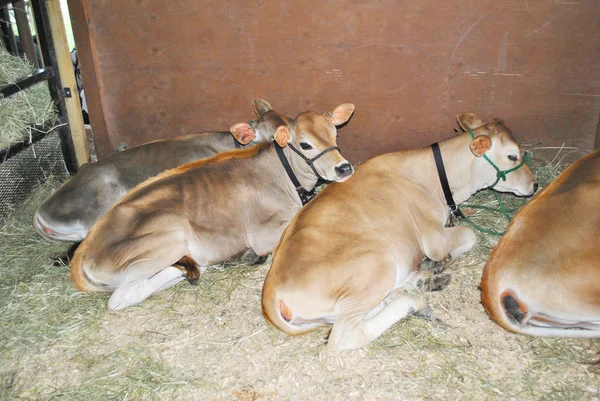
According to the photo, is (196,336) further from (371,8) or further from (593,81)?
(593,81)

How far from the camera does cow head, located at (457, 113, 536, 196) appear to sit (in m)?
5.90

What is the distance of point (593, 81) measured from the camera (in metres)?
7.24

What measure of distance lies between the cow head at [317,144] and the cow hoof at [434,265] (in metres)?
1.22

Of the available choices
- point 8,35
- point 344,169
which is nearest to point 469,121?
point 344,169

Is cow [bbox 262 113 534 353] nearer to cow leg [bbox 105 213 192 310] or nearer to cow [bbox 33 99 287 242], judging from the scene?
cow leg [bbox 105 213 192 310]

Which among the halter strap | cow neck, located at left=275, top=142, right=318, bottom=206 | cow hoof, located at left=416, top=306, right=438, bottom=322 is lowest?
cow hoof, located at left=416, top=306, right=438, bottom=322

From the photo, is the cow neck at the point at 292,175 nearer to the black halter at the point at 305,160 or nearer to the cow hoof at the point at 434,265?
the black halter at the point at 305,160

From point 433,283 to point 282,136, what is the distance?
7.07 ft

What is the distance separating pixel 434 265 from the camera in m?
6.25

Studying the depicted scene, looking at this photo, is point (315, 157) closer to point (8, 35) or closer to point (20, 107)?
point (20, 107)

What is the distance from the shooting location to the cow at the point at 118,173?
6750mm

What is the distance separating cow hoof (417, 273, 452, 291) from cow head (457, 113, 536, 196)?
114 centimetres

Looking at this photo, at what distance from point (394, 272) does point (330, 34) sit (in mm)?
3256

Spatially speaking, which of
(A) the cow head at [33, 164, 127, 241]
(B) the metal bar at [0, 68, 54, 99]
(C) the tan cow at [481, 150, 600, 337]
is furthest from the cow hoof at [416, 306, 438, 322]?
(B) the metal bar at [0, 68, 54, 99]
